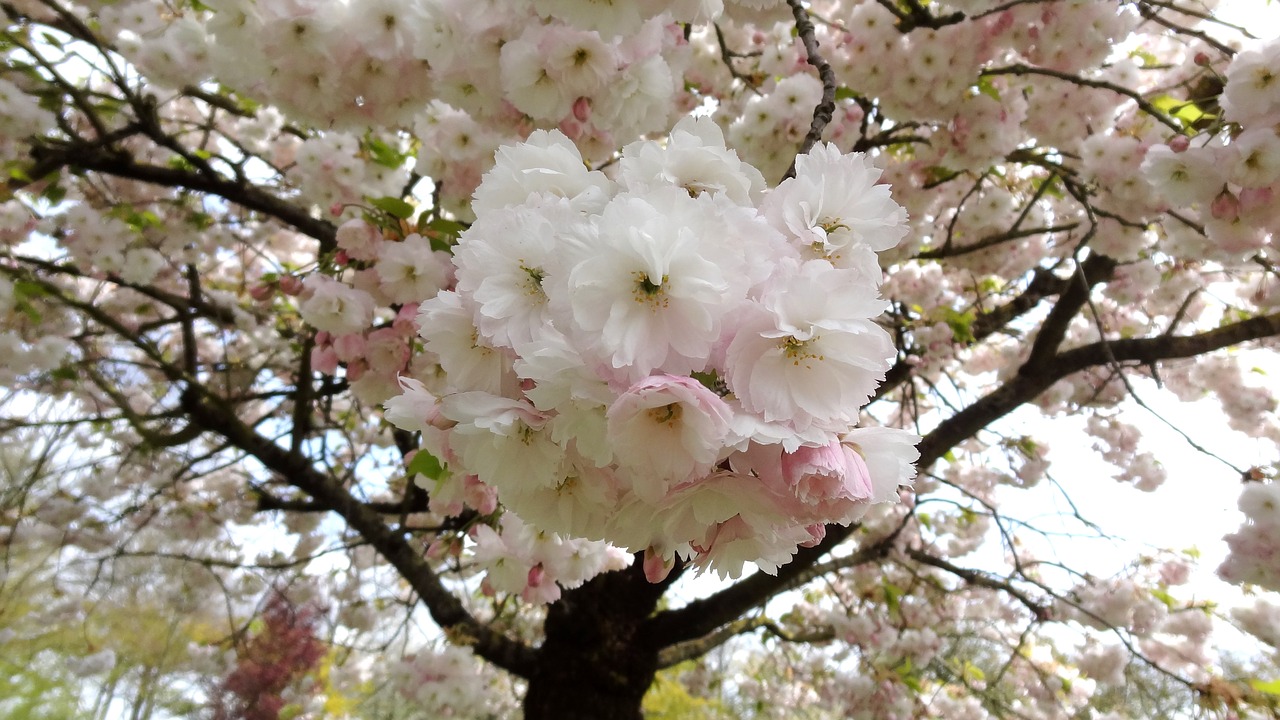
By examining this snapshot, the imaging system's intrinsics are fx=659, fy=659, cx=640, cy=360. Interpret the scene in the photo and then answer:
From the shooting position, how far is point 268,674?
11.6m

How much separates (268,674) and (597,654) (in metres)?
11.7

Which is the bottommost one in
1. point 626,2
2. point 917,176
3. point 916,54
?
point 626,2

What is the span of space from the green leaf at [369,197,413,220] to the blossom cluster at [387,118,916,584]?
90 centimetres

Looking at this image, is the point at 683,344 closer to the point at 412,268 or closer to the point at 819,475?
the point at 819,475

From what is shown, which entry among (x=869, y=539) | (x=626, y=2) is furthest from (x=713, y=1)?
(x=869, y=539)

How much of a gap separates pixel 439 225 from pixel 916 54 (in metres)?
1.59

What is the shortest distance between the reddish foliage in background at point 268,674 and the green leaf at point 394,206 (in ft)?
38.9

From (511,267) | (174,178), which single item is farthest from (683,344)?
(174,178)

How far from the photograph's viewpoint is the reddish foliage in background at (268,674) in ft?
36.7

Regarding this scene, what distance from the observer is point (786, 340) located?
1.76 ft

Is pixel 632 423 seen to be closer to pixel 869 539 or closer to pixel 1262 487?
pixel 1262 487

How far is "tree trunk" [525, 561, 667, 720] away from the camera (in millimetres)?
2715

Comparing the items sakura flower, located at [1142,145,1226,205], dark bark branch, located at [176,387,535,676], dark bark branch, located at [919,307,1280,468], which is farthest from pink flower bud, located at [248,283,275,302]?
sakura flower, located at [1142,145,1226,205]

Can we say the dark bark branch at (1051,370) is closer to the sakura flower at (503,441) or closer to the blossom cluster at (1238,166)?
the blossom cluster at (1238,166)
